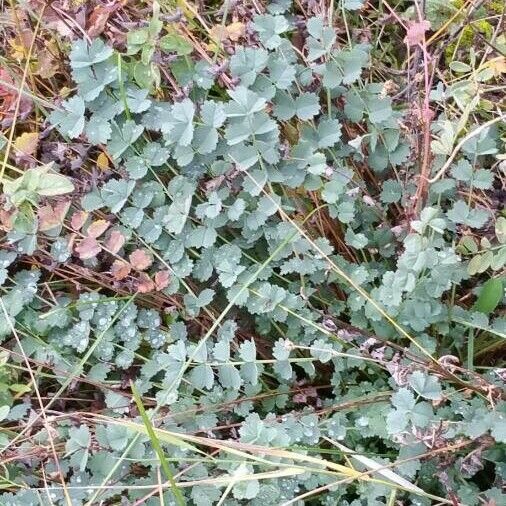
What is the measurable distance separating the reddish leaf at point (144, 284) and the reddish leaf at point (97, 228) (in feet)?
0.34

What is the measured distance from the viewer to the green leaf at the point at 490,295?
3.99ft

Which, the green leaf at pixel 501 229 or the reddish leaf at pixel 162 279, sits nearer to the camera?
the green leaf at pixel 501 229

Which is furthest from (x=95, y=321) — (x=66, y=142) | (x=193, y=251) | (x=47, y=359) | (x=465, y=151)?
(x=465, y=151)

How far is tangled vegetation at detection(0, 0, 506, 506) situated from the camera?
1.16 m

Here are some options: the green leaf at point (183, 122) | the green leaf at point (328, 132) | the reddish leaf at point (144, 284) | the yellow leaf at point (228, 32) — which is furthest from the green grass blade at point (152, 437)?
the yellow leaf at point (228, 32)

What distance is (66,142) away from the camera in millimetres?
1407

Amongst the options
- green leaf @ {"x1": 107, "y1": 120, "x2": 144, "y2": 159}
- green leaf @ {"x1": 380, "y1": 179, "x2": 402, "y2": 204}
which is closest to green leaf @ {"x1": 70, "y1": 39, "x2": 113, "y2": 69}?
green leaf @ {"x1": 107, "y1": 120, "x2": 144, "y2": 159}

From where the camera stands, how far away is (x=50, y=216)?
1.32 metres

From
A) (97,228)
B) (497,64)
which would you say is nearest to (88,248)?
(97,228)

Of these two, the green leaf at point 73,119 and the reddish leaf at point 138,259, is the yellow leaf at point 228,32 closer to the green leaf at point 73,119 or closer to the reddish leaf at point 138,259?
the green leaf at point 73,119

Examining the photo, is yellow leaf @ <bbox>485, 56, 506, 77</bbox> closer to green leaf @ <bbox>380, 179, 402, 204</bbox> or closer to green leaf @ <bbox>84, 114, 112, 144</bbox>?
green leaf @ <bbox>380, 179, 402, 204</bbox>

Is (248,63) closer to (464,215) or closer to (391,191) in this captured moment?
(391,191)

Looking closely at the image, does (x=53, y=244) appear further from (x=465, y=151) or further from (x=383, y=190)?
(x=465, y=151)

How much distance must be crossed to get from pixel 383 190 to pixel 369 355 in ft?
0.99
